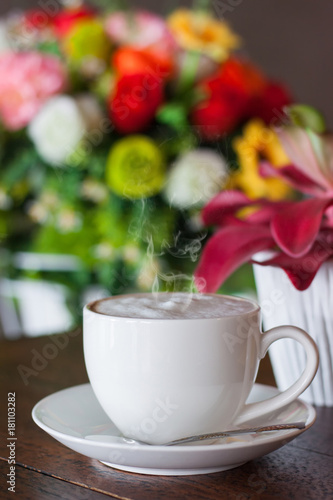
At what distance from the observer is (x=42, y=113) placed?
1.13 meters

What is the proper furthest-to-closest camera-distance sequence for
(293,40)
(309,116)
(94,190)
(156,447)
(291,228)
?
(293,40) → (94,190) → (309,116) → (291,228) → (156,447)

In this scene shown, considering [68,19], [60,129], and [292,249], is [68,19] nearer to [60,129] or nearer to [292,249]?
[60,129]

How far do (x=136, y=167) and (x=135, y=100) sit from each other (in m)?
0.10

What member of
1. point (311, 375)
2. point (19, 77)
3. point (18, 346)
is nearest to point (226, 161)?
point (19, 77)

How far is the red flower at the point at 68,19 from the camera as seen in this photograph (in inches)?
46.9

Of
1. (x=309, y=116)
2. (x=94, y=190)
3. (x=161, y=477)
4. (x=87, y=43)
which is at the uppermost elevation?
(x=87, y=43)

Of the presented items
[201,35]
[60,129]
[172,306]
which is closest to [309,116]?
[172,306]

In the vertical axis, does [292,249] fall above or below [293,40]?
below

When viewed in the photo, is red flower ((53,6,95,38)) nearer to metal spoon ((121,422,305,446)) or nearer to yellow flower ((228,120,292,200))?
yellow flower ((228,120,292,200))

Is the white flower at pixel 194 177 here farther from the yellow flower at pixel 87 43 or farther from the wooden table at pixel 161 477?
the wooden table at pixel 161 477

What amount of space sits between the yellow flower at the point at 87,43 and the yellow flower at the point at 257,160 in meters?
0.26

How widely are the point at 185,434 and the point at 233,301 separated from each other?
0.09m

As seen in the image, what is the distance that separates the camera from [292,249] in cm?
48

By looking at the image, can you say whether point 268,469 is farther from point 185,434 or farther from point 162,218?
point 162,218
